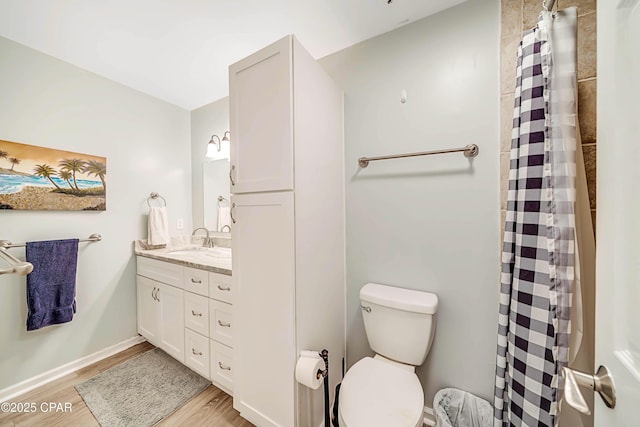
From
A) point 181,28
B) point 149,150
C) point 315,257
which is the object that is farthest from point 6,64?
point 315,257

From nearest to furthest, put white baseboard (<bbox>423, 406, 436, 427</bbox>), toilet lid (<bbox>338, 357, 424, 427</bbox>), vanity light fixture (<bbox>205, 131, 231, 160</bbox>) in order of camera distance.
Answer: toilet lid (<bbox>338, 357, 424, 427</bbox>) < white baseboard (<bbox>423, 406, 436, 427</bbox>) < vanity light fixture (<bbox>205, 131, 231, 160</bbox>)

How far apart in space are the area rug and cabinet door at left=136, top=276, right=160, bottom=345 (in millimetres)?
188

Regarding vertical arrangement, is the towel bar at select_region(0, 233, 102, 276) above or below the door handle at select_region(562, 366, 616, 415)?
above

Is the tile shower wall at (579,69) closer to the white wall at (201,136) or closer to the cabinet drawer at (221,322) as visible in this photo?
the cabinet drawer at (221,322)

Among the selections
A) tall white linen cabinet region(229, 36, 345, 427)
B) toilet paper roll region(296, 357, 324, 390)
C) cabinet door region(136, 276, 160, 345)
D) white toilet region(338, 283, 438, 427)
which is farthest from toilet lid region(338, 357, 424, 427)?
cabinet door region(136, 276, 160, 345)

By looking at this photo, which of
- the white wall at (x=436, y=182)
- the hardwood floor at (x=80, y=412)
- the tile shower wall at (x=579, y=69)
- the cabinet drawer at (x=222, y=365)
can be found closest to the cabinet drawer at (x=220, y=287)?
the cabinet drawer at (x=222, y=365)

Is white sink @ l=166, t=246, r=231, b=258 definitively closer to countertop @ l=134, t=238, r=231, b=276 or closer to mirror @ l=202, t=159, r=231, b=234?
countertop @ l=134, t=238, r=231, b=276

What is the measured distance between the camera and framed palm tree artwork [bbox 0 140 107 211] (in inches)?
59.5

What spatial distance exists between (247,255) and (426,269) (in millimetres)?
1036

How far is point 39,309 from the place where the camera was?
1.57 meters

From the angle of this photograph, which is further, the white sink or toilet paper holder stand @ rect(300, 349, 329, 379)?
the white sink

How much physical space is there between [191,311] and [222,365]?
43 centimetres

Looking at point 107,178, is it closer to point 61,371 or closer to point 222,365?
point 61,371

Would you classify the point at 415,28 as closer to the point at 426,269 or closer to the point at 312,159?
the point at 312,159
